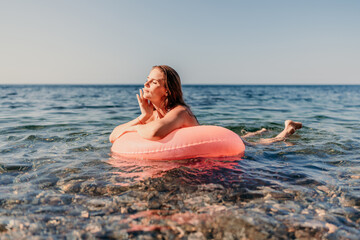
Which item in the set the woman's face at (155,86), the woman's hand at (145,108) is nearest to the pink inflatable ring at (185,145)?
the woman's hand at (145,108)

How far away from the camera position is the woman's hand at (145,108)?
15.3 ft

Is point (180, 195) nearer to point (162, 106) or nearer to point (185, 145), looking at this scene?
point (185, 145)

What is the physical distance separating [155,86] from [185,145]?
3.43ft

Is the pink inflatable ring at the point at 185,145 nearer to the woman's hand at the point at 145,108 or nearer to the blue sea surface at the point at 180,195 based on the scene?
the blue sea surface at the point at 180,195

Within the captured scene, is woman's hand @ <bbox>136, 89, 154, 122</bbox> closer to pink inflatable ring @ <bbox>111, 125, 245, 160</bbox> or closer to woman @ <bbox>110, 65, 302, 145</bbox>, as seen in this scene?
woman @ <bbox>110, 65, 302, 145</bbox>

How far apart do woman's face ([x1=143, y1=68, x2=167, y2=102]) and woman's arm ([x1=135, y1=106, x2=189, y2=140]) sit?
1.23ft

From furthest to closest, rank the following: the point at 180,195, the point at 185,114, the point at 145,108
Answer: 1. the point at 145,108
2. the point at 185,114
3. the point at 180,195

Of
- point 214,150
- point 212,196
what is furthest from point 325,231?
point 214,150

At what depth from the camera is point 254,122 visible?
938cm

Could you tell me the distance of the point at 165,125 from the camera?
4023 millimetres

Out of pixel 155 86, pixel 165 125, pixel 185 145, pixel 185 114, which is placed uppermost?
pixel 155 86

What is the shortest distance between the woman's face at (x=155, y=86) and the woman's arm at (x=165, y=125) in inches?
14.7

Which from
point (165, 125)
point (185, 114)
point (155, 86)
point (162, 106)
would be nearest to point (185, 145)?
point (165, 125)

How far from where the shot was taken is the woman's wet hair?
4.34m
